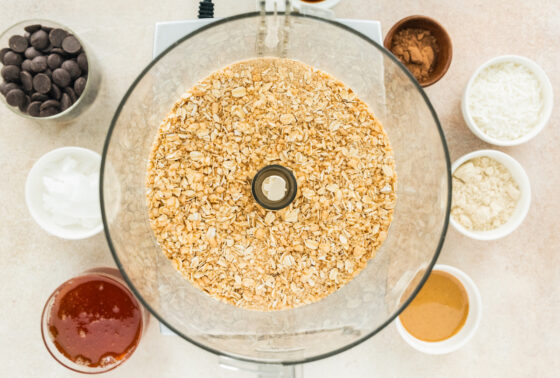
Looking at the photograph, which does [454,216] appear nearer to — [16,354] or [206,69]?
[206,69]

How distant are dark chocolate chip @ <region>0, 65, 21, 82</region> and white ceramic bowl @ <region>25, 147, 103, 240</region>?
0.17 metres

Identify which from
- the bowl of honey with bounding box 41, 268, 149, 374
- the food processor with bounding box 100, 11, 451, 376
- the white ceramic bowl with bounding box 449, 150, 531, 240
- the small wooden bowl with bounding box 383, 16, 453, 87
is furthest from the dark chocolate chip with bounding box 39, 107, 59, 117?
the white ceramic bowl with bounding box 449, 150, 531, 240

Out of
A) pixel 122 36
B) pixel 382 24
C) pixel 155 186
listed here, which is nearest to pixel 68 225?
pixel 155 186

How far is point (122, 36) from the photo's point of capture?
1.06m

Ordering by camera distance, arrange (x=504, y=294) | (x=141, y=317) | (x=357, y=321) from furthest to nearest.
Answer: (x=504, y=294)
(x=141, y=317)
(x=357, y=321)

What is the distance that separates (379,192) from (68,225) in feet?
2.22

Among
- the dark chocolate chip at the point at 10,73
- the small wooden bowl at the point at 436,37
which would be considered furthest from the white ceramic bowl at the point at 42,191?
the small wooden bowl at the point at 436,37

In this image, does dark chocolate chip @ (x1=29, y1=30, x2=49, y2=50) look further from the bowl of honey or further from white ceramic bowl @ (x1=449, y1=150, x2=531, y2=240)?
white ceramic bowl @ (x1=449, y1=150, x2=531, y2=240)

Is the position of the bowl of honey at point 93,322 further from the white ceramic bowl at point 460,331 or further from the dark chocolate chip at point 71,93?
the white ceramic bowl at point 460,331

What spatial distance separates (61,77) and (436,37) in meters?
0.83

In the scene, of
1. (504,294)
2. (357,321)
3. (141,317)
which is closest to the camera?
(357,321)

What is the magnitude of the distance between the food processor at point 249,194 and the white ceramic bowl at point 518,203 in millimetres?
183

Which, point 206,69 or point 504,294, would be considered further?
point 504,294

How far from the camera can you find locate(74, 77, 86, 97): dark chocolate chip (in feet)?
3.21
